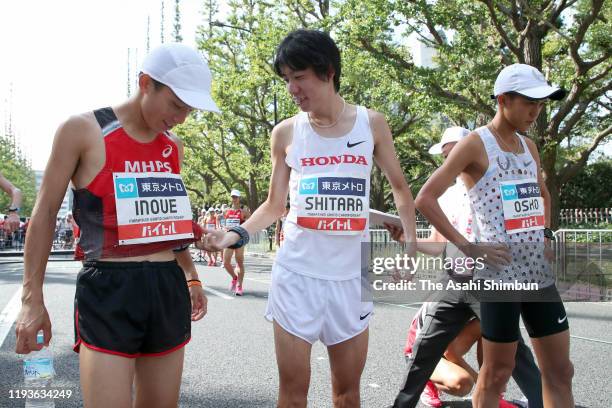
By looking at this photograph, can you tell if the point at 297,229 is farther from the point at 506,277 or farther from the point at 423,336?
the point at 423,336

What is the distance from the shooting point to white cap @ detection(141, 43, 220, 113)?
2.59m

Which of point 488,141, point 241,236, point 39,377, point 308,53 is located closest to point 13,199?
point 39,377

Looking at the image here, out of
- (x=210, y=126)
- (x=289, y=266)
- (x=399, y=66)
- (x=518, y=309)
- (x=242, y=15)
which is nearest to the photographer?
(x=289, y=266)

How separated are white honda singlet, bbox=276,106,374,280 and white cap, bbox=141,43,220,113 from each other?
1.91 ft

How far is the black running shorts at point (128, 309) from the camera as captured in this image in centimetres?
253

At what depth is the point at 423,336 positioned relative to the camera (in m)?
4.13

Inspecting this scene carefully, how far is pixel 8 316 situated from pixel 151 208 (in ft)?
25.4

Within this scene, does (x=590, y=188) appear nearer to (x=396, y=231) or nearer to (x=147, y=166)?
(x=396, y=231)

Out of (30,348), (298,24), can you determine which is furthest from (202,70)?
(298,24)

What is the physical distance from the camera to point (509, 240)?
3.32 m

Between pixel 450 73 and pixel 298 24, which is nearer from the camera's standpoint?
Result: pixel 450 73

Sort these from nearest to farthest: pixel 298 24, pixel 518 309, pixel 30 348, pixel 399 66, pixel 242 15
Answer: pixel 30 348, pixel 518 309, pixel 399 66, pixel 298 24, pixel 242 15

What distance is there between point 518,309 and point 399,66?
559 inches

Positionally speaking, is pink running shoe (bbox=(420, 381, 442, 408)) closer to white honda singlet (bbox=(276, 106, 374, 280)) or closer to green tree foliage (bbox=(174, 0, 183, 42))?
white honda singlet (bbox=(276, 106, 374, 280))
